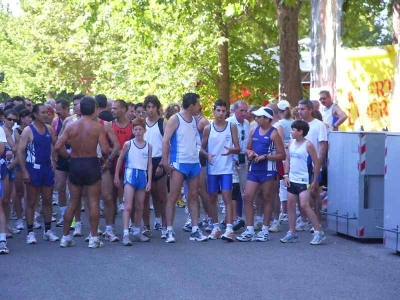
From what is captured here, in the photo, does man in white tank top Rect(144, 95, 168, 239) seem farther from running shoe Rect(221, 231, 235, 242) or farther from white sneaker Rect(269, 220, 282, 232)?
white sneaker Rect(269, 220, 282, 232)

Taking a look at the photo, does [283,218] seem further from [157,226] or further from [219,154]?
[219,154]

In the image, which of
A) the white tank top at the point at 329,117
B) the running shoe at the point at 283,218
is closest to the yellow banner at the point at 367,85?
the white tank top at the point at 329,117

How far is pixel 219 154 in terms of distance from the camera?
13578 mm

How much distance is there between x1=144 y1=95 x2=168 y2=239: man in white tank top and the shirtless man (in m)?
1.33

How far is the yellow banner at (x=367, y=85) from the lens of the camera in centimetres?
1973

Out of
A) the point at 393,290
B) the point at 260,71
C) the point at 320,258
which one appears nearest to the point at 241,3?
the point at 260,71

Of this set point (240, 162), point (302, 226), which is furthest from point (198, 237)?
point (302, 226)

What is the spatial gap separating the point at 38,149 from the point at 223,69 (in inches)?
654

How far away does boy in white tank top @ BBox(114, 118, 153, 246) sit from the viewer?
521 inches

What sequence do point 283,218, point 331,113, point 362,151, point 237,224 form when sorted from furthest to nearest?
point 331,113 < point 283,218 < point 237,224 < point 362,151

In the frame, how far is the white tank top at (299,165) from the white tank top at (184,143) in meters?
1.34

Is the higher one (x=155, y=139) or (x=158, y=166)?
(x=155, y=139)

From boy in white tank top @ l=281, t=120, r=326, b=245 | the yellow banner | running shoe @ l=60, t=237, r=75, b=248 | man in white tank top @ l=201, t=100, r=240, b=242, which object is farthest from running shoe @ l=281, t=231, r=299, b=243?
the yellow banner

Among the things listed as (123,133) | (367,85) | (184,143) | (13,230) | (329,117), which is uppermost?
(367,85)
